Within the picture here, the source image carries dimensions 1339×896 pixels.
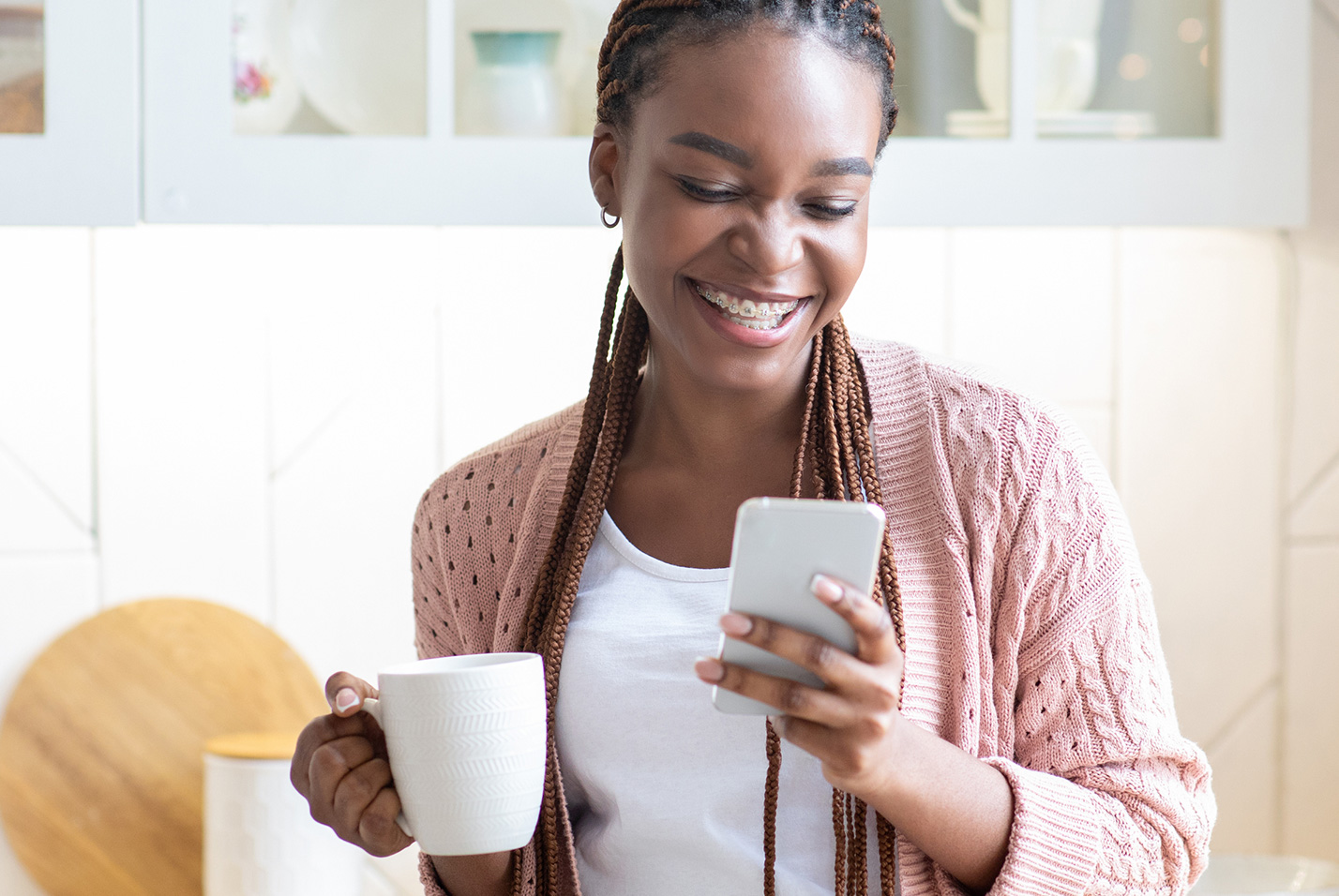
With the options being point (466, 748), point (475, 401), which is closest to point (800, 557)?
point (466, 748)

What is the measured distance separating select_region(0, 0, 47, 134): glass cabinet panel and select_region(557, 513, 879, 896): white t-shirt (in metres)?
0.74

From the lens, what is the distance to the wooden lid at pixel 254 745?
4.42 feet

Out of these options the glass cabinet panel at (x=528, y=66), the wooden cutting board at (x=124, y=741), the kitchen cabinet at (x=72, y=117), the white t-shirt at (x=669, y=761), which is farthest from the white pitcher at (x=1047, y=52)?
the wooden cutting board at (x=124, y=741)

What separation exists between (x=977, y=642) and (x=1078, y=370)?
0.85 meters

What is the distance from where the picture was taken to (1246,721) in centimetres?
161

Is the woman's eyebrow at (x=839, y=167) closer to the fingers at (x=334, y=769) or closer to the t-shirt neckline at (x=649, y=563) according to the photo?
the t-shirt neckline at (x=649, y=563)

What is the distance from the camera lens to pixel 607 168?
36.6 inches

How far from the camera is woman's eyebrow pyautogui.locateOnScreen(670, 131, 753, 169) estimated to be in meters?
0.78

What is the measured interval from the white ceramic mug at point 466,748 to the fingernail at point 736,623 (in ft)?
0.49

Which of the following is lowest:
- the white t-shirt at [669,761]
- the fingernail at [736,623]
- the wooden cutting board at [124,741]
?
the wooden cutting board at [124,741]

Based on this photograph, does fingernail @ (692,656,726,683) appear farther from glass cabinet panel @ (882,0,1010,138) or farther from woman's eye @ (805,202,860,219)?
glass cabinet panel @ (882,0,1010,138)

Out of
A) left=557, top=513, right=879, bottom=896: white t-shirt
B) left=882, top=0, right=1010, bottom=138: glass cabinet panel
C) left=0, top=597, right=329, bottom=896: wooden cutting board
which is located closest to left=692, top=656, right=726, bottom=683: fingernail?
left=557, top=513, right=879, bottom=896: white t-shirt

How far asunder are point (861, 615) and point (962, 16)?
3.00 ft

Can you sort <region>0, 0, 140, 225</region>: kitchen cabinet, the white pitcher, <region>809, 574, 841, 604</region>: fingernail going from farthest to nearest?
1. the white pitcher
2. <region>0, 0, 140, 225</region>: kitchen cabinet
3. <region>809, 574, 841, 604</region>: fingernail
